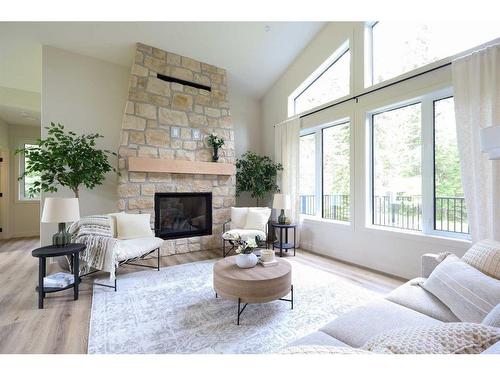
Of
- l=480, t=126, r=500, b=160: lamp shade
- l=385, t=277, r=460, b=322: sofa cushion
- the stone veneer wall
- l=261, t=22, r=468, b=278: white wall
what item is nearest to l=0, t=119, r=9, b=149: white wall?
the stone veneer wall

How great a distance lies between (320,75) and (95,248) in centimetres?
446

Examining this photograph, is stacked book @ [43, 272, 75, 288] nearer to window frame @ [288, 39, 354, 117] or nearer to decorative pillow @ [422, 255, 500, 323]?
decorative pillow @ [422, 255, 500, 323]

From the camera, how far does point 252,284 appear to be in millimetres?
1989

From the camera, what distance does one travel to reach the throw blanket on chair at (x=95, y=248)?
2.67 metres

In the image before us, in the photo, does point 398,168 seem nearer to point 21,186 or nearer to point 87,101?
point 87,101

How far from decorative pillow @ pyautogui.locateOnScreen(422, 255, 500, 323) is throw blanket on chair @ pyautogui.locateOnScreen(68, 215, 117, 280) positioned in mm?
2948

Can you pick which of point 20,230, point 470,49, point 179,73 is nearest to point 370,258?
point 470,49

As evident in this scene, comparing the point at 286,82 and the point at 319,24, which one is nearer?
the point at 319,24

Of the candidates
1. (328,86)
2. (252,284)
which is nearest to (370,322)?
(252,284)

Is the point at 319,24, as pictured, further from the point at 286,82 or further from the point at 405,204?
the point at 405,204

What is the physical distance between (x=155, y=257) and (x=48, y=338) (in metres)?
2.18

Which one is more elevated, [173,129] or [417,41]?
[417,41]

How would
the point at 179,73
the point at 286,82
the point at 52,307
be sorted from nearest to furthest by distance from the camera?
the point at 52,307
the point at 179,73
the point at 286,82
